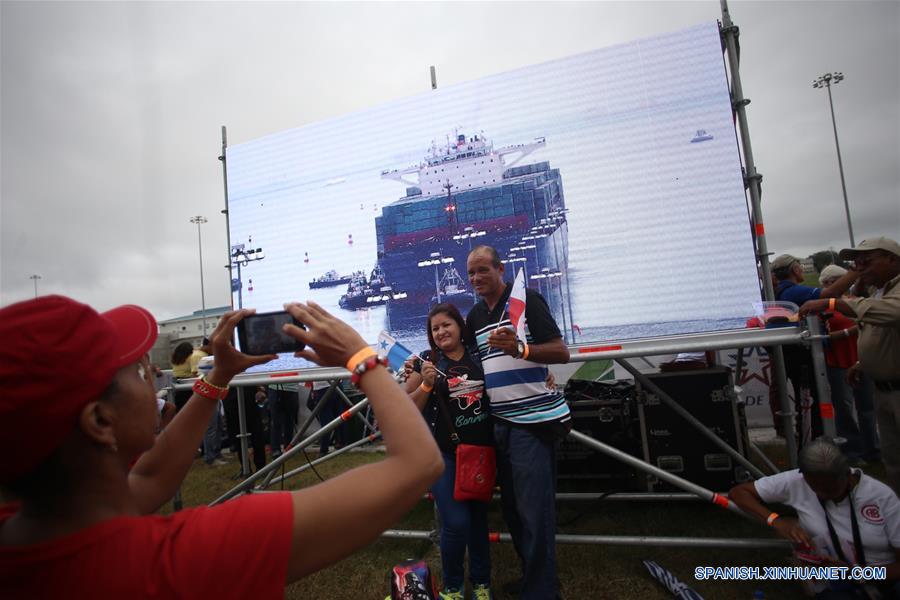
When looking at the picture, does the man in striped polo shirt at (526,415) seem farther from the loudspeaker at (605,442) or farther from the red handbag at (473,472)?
the loudspeaker at (605,442)

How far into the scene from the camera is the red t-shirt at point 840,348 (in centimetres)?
424

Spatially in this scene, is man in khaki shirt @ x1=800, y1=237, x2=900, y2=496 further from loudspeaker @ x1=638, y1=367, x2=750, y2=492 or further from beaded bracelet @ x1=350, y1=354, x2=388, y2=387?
beaded bracelet @ x1=350, y1=354, x2=388, y2=387

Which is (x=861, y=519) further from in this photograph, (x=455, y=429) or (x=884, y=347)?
(x=455, y=429)

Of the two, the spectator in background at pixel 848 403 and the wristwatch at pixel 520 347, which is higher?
the wristwatch at pixel 520 347

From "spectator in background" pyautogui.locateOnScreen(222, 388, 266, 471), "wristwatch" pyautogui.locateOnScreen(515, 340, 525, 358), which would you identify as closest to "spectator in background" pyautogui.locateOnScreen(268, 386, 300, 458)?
"spectator in background" pyautogui.locateOnScreen(222, 388, 266, 471)

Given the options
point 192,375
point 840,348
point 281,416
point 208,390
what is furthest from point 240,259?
point 840,348

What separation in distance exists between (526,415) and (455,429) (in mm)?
437

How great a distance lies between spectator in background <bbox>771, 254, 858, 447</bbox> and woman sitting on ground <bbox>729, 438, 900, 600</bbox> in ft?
6.81

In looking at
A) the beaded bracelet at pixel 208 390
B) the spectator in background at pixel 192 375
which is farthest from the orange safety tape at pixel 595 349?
the spectator in background at pixel 192 375

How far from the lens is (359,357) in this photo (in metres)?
0.90

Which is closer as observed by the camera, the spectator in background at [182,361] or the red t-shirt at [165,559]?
the red t-shirt at [165,559]

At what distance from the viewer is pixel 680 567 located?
2906 millimetres

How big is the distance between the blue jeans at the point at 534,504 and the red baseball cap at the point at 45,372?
75.7 inches

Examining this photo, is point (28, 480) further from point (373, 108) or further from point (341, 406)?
point (341, 406)
